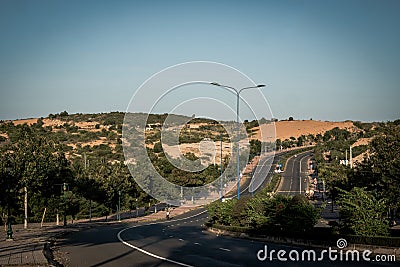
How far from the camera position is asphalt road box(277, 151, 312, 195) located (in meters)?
84.3

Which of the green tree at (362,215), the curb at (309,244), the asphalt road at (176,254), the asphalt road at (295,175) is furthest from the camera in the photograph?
the asphalt road at (295,175)

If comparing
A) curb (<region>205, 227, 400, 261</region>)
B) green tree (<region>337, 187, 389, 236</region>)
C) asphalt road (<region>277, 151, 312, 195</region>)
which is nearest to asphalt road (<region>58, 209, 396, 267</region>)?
curb (<region>205, 227, 400, 261</region>)

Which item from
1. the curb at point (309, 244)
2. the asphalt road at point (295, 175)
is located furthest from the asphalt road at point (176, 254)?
the asphalt road at point (295, 175)

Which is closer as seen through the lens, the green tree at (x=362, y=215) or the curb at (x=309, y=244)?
the curb at (x=309, y=244)

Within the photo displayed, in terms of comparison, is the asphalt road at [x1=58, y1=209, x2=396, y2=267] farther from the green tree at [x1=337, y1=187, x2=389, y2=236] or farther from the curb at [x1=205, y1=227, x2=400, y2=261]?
the green tree at [x1=337, y1=187, x2=389, y2=236]

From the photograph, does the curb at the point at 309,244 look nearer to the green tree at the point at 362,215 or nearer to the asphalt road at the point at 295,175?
the green tree at the point at 362,215

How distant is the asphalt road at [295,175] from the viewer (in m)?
84.3

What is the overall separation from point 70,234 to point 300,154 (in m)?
115

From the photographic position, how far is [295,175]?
10562cm

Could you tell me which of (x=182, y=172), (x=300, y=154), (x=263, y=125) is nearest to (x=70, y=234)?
(x=263, y=125)

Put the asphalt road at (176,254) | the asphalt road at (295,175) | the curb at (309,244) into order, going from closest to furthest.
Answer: the asphalt road at (176,254) → the curb at (309,244) → the asphalt road at (295,175)

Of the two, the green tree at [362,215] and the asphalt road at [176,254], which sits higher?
the green tree at [362,215]

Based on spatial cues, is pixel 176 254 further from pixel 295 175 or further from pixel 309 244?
pixel 295 175

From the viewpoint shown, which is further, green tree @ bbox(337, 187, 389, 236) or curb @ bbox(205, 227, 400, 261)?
green tree @ bbox(337, 187, 389, 236)
